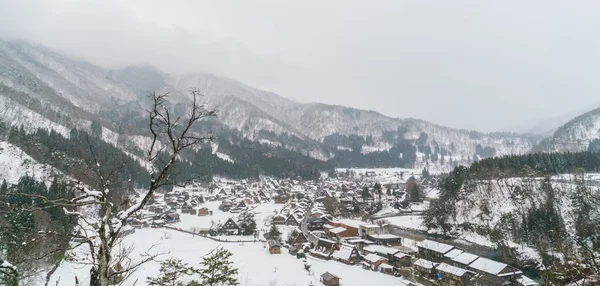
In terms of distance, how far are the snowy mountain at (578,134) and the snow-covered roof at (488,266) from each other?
379ft

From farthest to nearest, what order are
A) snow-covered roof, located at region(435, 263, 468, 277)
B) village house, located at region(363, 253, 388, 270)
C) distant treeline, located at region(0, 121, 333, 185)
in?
1. distant treeline, located at region(0, 121, 333, 185)
2. village house, located at region(363, 253, 388, 270)
3. snow-covered roof, located at region(435, 263, 468, 277)

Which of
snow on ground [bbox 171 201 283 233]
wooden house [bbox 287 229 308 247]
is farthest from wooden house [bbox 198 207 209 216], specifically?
wooden house [bbox 287 229 308 247]

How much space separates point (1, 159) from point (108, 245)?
59.8m

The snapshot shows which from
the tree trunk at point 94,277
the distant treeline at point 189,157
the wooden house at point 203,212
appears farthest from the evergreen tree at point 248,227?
the tree trunk at point 94,277

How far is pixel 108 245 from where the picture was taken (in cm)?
442

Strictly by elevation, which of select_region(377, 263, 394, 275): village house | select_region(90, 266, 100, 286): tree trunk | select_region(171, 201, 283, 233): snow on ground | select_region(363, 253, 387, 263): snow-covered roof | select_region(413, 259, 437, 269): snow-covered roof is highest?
select_region(90, 266, 100, 286): tree trunk

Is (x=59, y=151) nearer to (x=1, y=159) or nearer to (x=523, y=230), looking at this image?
(x=1, y=159)

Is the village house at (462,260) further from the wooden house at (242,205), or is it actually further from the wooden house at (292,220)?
the wooden house at (242,205)

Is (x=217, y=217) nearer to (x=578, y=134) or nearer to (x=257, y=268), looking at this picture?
(x=257, y=268)

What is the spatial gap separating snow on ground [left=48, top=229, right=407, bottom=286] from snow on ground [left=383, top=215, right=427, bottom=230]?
22.2 metres

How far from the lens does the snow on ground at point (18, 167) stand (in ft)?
145

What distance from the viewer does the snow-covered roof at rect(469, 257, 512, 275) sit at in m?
26.4

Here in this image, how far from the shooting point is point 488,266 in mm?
27438

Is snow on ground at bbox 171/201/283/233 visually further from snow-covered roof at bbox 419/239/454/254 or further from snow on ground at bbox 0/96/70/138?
snow on ground at bbox 0/96/70/138
